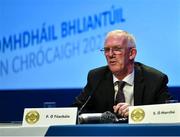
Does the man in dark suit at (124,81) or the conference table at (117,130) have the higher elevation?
the man in dark suit at (124,81)

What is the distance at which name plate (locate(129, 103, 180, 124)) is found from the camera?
2016mm

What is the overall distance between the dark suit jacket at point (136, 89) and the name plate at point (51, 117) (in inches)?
31.9

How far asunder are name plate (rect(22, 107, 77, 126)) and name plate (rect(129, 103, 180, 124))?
0.29 metres

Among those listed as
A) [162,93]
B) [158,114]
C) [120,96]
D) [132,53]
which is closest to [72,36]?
[132,53]

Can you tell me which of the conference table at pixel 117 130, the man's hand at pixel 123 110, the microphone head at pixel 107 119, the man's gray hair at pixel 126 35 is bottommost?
the conference table at pixel 117 130

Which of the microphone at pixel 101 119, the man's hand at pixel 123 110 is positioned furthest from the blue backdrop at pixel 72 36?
the microphone at pixel 101 119

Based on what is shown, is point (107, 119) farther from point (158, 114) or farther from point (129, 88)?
point (129, 88)

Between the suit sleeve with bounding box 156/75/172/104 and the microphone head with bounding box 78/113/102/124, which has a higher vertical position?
the suit sleeve with bounding box 156/75/172/104

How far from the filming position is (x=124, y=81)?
126 inches

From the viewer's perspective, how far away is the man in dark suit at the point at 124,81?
3107 millimetres

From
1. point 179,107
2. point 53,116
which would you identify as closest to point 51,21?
point 53,116

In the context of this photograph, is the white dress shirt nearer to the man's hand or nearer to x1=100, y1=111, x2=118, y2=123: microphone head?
the man's hand

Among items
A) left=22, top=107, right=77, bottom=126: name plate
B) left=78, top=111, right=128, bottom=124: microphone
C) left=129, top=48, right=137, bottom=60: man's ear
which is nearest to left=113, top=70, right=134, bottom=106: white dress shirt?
left=129, top=48, right=137, bottom=60: man's ear

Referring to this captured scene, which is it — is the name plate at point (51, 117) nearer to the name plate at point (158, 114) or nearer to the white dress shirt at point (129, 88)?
the name plate at point (158, 114)
